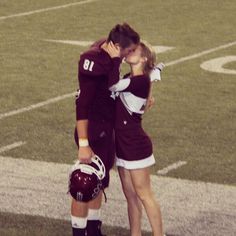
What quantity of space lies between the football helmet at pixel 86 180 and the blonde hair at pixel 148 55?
800 millimetres

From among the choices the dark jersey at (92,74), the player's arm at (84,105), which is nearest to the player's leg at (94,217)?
the player's arm at (84,105)

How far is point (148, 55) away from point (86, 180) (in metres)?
1.07

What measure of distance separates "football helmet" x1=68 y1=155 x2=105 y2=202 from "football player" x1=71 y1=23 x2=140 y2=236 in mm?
68

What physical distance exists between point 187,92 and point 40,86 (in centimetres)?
202

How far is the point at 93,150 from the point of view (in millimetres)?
8633

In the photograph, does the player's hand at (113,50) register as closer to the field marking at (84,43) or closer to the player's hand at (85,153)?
the player's hand at (85,153)

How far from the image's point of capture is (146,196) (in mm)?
8609

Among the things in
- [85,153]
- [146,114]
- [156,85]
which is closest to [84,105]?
[85,153]

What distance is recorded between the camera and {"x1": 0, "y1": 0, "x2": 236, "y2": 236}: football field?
977 cm

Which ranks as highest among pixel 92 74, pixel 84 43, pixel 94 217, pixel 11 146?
pixel 92 74

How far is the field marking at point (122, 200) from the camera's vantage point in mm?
9375

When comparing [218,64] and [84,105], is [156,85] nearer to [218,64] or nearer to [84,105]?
[218,64]

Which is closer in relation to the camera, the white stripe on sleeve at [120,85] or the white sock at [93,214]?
the white stripe on sleeve at [120,85]

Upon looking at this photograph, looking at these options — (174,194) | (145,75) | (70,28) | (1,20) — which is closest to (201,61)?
(70,28)
